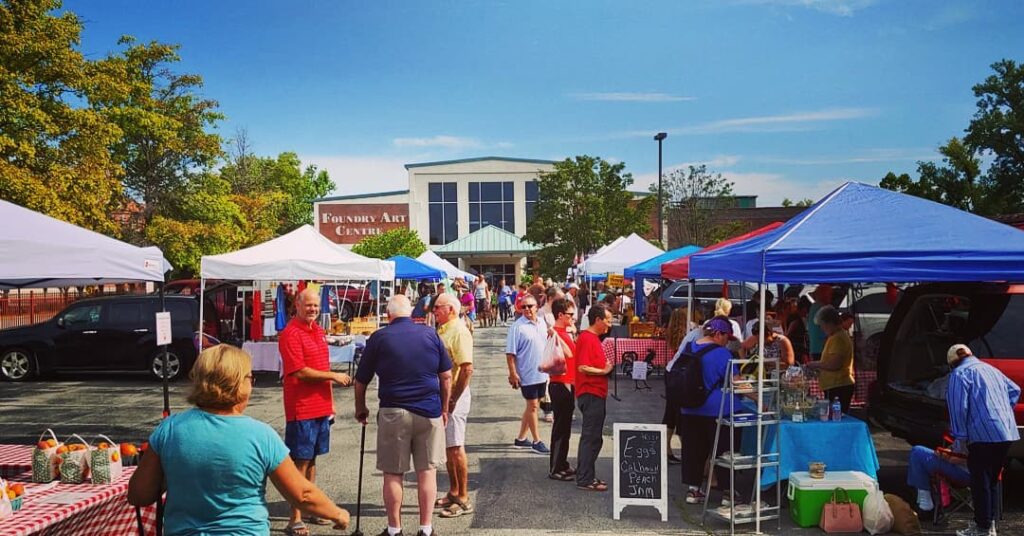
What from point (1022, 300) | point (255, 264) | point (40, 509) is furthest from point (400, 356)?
point (255, 264)

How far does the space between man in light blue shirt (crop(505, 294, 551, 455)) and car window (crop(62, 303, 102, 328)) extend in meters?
10.4

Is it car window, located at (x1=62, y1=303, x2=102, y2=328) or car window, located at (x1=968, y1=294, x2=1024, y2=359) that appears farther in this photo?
car window, located at (x1=62, y1=303, x2=102, y2=328)

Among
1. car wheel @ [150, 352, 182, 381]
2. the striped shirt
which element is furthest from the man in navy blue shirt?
car wheel @ [150, 352, 182, 381]

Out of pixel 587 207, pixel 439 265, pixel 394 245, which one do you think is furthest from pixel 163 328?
pixel 394 245

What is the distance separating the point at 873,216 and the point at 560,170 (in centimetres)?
3015

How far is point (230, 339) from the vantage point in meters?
17.3

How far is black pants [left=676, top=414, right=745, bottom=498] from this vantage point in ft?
20.4

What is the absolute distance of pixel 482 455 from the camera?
8320mm

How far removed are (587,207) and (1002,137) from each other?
851 inches

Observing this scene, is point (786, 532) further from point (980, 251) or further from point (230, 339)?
point (230, 339)

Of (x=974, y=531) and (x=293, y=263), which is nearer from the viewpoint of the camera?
(x=974, y=531)

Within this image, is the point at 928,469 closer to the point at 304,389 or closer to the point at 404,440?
the point at 404,440

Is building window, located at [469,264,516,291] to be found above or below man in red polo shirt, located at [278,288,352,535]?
above

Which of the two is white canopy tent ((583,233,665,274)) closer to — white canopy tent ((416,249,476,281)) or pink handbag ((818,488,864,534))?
white canopy tent ((416,249,476,281))
